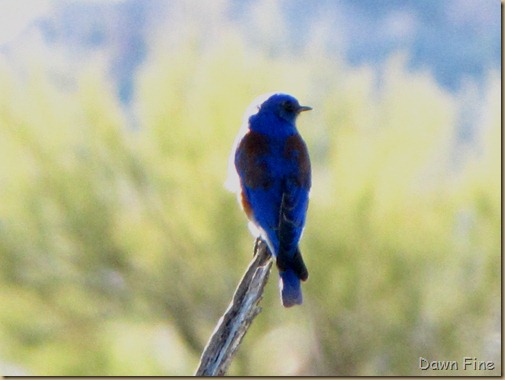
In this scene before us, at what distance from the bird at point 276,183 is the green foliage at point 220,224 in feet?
7.12

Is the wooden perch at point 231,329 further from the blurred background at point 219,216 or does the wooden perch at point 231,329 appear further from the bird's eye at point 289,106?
the blurred background at point 219,216

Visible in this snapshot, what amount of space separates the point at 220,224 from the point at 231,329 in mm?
3485

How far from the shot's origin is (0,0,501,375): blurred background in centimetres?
574

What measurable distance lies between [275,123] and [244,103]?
7.34 ft

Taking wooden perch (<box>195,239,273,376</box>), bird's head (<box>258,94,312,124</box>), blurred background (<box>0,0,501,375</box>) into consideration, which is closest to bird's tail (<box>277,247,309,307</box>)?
wooden perch (<box>195,239,273,376</box>)

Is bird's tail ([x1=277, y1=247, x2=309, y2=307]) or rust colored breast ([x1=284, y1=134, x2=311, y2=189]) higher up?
rust colored breast ([x1=284, y1=134, x2=311, y2=189])

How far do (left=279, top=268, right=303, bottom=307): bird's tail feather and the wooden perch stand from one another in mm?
312

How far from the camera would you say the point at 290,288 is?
112 inches

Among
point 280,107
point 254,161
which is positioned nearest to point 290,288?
point 254,161

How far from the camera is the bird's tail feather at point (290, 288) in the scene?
2.84 meters

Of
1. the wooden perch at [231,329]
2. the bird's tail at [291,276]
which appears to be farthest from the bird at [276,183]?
the wooden perch at [231,329]

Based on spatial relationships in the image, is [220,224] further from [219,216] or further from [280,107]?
[280,107]

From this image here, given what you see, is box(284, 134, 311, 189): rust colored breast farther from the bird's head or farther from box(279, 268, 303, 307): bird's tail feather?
box(279, 268, 303, 307): bird's tail feather

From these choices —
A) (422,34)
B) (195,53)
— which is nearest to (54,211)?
(195,53)
